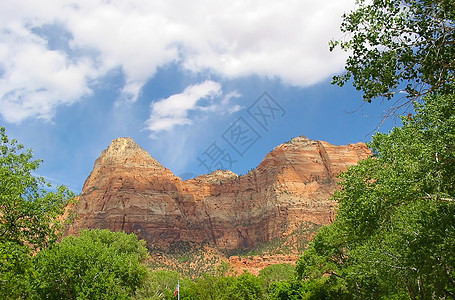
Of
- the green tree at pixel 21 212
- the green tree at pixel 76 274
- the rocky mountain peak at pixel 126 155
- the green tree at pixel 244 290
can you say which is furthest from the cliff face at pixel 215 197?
the green tree at pixel 21 212

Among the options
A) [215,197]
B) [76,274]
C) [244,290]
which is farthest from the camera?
[215,197]

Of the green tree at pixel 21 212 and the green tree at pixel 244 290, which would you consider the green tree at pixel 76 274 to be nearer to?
the green tree at pixel 21 212

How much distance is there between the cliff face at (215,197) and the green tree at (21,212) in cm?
12930

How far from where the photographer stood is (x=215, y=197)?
591 feet

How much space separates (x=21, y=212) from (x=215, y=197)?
542 ft

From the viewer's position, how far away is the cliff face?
15062cm

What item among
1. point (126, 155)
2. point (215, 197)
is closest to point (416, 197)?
point (126, 155)

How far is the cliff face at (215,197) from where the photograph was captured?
151 m

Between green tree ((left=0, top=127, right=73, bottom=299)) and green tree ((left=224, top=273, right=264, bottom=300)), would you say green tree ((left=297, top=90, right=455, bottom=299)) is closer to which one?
green tree ((left=0, top=127, right=73, bottom=299))

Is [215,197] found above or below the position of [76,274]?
above

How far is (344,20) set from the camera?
9914 mm

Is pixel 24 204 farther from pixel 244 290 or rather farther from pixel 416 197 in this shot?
pixel 244 290

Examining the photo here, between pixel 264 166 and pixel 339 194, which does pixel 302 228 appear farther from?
pixel 339 194

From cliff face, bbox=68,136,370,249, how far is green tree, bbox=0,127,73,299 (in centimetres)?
12930
